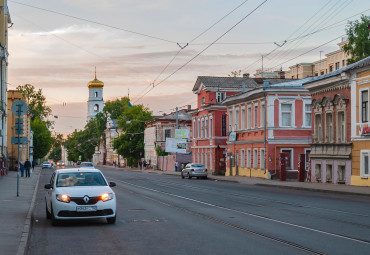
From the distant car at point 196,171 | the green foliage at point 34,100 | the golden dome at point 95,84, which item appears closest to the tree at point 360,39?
the distant car at point 196,171

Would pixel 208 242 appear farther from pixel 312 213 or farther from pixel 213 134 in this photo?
pixel 213 134

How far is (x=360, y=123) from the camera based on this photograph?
39.3 m

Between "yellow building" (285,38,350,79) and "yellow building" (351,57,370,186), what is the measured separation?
5426 centimetres

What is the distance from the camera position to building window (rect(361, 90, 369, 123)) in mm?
38650

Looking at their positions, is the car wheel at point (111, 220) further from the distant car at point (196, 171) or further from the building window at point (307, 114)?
the distant car at point (196, 171)

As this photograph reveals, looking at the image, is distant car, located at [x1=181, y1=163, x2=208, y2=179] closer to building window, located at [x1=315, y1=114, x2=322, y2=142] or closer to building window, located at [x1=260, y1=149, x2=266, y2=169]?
building window, located at [x1=260, y1=149, x2=266, y2=169]

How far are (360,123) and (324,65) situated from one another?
6574cm

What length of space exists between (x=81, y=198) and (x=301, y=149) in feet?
135

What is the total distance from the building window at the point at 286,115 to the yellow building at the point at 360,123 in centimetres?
1493

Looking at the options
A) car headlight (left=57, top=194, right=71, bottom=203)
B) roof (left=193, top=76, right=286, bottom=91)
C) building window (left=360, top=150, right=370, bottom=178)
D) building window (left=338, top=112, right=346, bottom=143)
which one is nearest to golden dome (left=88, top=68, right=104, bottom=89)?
roof (left=193, top=76, right=286, bottom=91)

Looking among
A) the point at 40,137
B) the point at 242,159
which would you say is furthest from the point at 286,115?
the point at 40,137

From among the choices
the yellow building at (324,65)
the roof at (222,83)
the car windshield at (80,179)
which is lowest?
the car windshield at (80,179)

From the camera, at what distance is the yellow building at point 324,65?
9544cm

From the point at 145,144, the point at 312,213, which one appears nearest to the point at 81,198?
the point at 312,213
